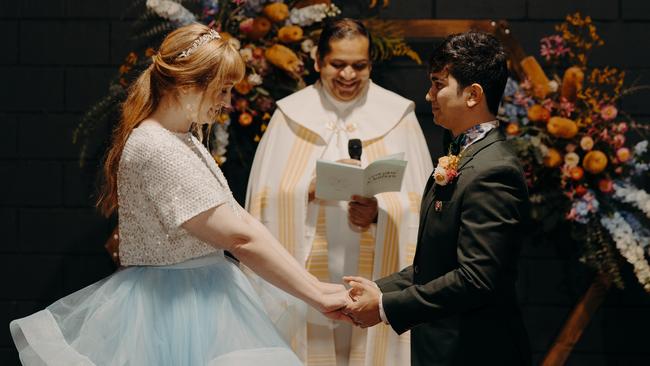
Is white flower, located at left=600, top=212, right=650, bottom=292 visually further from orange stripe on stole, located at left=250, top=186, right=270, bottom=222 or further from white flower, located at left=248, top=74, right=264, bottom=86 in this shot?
white flower, located at left=248, top=74, right=264, bottom=86

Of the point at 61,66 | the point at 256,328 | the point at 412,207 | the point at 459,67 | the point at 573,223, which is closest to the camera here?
the point at 256,328

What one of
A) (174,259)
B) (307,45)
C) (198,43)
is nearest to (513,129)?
(307,45)

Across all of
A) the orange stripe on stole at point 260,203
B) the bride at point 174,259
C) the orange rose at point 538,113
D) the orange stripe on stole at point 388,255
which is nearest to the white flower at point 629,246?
the orange rose at point 538,113

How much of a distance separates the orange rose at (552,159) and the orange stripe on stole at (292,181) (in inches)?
41.6

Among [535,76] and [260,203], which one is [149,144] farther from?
[535,76]

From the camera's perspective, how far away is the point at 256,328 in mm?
2574

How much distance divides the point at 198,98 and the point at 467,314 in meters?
0.92

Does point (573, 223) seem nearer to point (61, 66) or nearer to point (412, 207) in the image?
point (412, 207)

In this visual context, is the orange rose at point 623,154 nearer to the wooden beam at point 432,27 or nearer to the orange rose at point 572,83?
the orange rose at point 572,83

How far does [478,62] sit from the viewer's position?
108 inches

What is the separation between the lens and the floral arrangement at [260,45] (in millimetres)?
4480

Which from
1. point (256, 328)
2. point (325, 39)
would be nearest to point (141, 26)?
point (325, 39)

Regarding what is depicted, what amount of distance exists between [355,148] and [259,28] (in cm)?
97

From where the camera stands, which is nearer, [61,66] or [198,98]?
[198,98]
